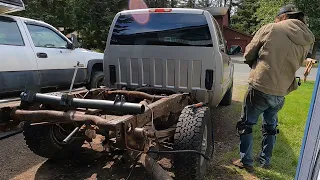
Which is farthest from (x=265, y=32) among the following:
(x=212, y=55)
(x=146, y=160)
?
(x=146, y=160)

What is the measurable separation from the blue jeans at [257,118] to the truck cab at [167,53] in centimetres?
90

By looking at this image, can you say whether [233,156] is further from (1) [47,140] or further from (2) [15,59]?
(2) [15,59]

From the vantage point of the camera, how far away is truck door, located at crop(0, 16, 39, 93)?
5.18m

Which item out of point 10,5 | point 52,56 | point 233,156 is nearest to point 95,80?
point 52,56

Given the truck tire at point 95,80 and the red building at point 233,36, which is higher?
the truck tire at point 95,80

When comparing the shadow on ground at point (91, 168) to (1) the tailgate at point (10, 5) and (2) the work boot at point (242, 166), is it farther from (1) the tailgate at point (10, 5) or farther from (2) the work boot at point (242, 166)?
(1) the tailgate at point (10, 5)

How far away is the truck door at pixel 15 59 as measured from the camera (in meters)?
5.18

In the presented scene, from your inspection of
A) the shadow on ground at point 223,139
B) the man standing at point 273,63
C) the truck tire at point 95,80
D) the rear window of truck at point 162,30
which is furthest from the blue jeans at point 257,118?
the truck tire at point 95,80

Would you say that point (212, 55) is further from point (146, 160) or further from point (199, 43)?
point (146, 160)

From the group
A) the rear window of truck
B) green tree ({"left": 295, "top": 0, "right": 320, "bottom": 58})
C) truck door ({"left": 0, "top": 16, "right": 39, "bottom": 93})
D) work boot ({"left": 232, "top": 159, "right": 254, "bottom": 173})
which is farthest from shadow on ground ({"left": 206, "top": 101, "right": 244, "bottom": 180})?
green tree ({"left": 295, "top": 0, "right": 320, "bottom": 58})

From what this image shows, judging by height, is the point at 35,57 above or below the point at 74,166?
above

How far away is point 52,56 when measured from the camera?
244 inches

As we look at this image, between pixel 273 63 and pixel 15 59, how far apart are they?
4207mm

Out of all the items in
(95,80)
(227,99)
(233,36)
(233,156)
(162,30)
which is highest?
(162,30)
